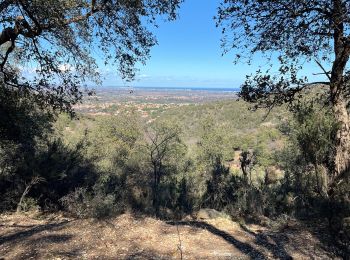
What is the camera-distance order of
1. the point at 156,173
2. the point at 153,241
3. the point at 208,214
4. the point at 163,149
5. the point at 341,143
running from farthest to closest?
1. the point at 156,173
2. the point at 163,149
3. the point at 208,214
4. the point at 341,143
5. the point at 153,241

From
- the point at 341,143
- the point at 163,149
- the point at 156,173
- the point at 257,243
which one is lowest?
the point at 156,173

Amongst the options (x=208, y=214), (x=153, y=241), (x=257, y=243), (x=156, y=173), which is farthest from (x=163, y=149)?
(x=257, y=243)

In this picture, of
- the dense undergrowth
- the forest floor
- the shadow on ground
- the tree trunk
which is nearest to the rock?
the dense undergrowth

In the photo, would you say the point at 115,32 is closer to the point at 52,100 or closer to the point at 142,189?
the point at 52,100

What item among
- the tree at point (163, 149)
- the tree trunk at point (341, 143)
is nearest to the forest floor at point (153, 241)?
the tree trunk at point (341, 143)

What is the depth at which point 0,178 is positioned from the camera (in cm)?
1258

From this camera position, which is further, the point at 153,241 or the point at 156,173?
the point at 156,173

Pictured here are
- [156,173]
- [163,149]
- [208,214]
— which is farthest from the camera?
[156,173]

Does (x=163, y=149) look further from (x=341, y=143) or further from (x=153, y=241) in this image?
(x=341, y=143)

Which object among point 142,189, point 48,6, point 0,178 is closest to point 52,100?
point 48,6

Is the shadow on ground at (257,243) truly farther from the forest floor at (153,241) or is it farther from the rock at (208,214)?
the rock at (208,214)

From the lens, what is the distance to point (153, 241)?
6176 millimetres

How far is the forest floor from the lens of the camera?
5555mm

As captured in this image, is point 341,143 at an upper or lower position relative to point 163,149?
upper
